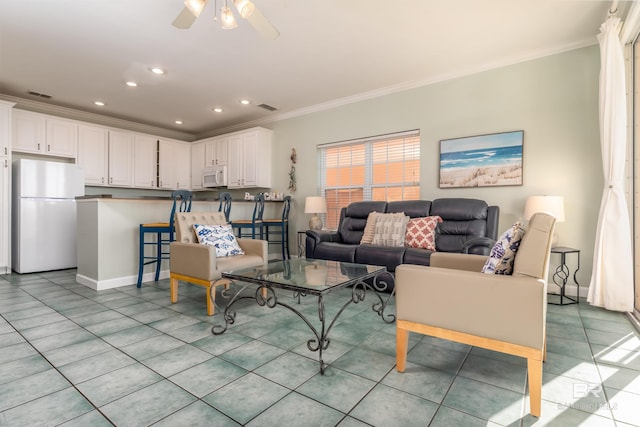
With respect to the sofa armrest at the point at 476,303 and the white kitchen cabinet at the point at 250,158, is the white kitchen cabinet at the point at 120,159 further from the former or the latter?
the sofa armrest at the point at 476,303

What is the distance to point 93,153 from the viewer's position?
5.57 m

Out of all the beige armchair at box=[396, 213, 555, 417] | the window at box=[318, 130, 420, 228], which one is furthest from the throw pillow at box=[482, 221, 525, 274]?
the window at box=[318, 130, 420, 228]

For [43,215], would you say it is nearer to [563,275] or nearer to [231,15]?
[231,15]

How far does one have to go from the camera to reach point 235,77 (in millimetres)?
4219

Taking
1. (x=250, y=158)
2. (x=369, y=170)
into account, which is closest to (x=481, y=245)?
(x=369, y=170)

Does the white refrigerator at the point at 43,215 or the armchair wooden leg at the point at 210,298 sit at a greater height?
the white refrigerator at the point at 43,215

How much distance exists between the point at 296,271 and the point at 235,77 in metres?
2.96

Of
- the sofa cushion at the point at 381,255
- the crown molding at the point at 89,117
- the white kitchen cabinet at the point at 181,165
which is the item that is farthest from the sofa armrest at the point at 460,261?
the crown molding at the point at 89,117

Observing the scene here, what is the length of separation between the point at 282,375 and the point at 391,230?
2346 mm

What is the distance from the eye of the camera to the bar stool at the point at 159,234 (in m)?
3.70

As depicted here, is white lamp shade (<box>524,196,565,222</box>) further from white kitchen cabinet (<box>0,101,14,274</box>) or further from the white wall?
white kitchen cabinet (<box>0,101,14,274</box>)

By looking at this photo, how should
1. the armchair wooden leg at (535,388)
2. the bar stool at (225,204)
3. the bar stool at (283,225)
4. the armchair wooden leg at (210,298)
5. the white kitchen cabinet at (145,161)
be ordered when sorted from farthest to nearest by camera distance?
the white kitchen cabinet at (145,161)
the bar stool at (283,225)
the bar stool at (225,204)
the armchair wooden leg at (210,298)
the armchair wooden leg at (535,388)

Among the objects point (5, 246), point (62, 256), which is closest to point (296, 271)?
point (62, 256)

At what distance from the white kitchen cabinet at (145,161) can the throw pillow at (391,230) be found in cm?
478
